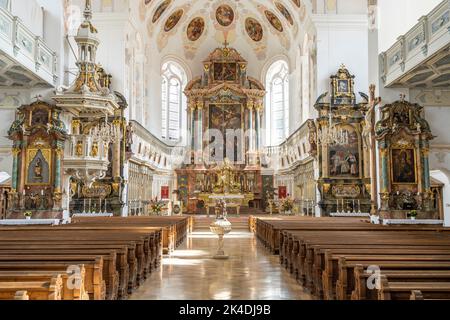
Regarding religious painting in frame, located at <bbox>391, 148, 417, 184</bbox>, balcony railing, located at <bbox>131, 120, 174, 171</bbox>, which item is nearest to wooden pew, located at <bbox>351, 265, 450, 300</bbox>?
religious painting in frame, located at <bbox>391, 148, 417, 184</bbox>

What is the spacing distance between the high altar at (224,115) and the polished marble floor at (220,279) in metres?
17.8

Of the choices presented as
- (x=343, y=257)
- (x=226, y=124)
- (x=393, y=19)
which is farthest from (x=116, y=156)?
(x=343, y=257)

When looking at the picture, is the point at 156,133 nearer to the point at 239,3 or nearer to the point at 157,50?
the point at 157,50

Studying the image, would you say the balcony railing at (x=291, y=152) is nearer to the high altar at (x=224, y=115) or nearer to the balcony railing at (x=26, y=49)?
the high altar at (x=224, y=115)

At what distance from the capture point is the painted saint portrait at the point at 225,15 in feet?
92.9

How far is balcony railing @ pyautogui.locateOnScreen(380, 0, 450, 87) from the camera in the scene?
10.6 m

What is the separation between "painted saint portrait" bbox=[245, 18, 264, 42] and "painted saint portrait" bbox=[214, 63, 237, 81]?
7.26 ft

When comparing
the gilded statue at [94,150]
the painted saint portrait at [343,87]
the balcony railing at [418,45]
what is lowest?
the gilded statue at [94,150]

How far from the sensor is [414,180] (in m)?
13.9

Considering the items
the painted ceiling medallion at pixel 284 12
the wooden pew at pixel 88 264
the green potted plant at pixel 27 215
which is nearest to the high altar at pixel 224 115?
the painted ceiling medallion at pixel 284 12

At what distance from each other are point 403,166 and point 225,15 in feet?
60.4

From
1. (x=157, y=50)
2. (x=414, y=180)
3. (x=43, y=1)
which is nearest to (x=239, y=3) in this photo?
(x=157, y=50)

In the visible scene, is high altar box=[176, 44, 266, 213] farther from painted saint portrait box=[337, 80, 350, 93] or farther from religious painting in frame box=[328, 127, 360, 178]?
painted saint portrait box=[337, 80, 350, 93]

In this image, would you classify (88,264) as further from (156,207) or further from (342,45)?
(342,45)
